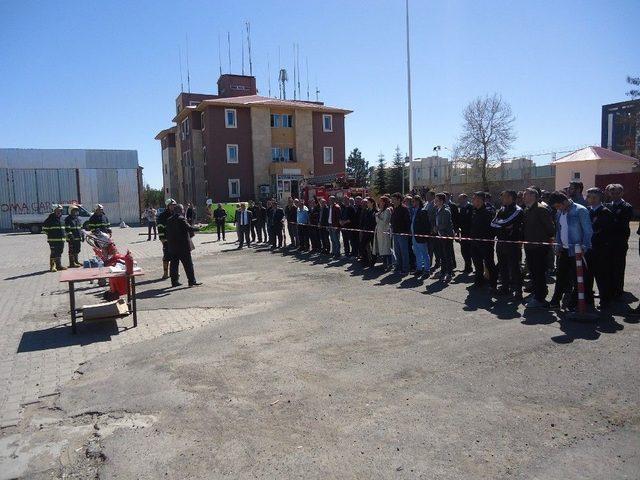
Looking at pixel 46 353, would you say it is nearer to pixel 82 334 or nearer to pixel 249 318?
pixel 82 334

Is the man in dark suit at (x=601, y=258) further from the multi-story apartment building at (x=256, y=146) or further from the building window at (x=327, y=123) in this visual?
the building window at (x=327, y=123)

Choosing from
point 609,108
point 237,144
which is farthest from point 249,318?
point 609,108

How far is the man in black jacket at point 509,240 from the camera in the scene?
8430 mm

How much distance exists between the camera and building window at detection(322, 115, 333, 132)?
4903cm

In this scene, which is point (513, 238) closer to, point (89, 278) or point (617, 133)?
point (89, 278)

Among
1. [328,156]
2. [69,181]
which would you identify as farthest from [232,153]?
[69,181]

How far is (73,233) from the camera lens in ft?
48.0

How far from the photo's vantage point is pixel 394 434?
3910 mm

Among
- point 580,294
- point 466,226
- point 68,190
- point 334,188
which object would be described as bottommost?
point 580,294

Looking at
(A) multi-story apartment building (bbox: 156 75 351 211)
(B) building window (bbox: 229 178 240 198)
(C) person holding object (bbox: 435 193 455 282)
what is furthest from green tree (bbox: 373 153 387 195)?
(C) person holding object (bbox: 435 193 455 282)

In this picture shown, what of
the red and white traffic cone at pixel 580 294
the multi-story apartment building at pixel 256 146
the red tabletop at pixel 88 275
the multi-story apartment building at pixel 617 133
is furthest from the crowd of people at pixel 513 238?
the multi-story apartment building at pixel 617 133

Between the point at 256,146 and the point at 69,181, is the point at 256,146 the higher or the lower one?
the higher one

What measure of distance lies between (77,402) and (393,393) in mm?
3207

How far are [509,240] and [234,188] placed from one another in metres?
39.5
